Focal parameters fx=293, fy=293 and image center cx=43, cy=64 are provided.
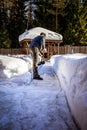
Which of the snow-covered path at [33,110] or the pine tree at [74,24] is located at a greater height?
the snow-covered path at [33,110]

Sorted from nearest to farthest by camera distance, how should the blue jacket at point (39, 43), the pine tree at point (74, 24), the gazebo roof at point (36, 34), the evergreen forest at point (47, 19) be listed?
1. the blue jacket at point (39, 43)
2. the gazebo roof at point (36, 34)
3. the pine tree at point (74, 24)
4. the evergreen forest at point (47, 19)

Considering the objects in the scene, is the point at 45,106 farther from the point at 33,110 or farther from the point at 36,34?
the point at 36,34

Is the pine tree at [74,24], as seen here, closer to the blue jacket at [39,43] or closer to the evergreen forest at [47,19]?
the evergreen forest at [47,19]

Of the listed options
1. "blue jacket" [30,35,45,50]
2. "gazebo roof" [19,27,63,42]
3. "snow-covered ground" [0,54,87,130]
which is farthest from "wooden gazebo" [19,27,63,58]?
"snow-covered ground" [0,54,87,130]

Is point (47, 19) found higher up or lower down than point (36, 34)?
lower down

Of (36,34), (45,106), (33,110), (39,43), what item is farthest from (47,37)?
(33,110)

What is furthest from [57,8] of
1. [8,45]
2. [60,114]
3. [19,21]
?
[60,114]

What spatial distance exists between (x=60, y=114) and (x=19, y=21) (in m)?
33.4

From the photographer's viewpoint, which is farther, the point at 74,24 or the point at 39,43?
the point at 74,24

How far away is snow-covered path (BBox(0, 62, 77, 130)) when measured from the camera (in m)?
3.99

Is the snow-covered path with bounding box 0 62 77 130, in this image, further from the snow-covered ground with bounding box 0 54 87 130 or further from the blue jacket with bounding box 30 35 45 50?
the blue jacket with bounding box 30 35 45 50

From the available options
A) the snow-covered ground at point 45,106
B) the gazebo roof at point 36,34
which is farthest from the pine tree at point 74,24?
the snow-covered ground at point 45,106

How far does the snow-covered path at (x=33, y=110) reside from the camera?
3994 mm

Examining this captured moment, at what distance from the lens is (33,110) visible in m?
4.79
